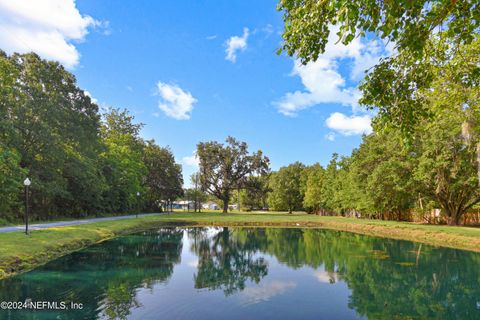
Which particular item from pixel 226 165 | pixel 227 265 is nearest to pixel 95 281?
→ pixel 227 265

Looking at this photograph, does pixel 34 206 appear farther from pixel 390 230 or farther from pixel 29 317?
pixel 390 230

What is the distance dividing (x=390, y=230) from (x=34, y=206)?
3155 centimetres

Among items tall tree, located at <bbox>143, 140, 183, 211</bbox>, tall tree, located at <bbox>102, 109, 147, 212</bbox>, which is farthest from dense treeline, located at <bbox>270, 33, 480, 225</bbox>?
tall tree, located at <bbox>102, 109, 147, 212</bbox>

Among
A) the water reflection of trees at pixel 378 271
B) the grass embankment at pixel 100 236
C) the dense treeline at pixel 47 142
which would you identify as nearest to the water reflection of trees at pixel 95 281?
the grass embankment at pixel 100 236

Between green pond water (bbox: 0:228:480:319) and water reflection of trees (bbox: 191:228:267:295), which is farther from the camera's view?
water reflection of trees (bbox: 191:228:267:295)

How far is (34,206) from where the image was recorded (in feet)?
96.9

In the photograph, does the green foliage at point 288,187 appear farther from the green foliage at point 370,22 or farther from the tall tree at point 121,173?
the green foliage at point 370,22

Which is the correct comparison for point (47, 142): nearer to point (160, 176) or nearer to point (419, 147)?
point (419, 147)

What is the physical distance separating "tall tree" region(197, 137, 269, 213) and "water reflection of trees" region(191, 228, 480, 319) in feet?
121

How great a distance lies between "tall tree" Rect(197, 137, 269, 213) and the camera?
61.4m

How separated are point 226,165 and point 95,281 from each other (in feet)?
164

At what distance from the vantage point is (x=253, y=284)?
40.3 ft

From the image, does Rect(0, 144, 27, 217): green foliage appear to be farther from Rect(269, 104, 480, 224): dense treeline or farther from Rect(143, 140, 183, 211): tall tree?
Rect(143, 140, 183, 211): tall tree

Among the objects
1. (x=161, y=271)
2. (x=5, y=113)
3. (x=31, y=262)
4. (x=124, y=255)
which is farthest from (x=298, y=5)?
(x=5, y=113)
